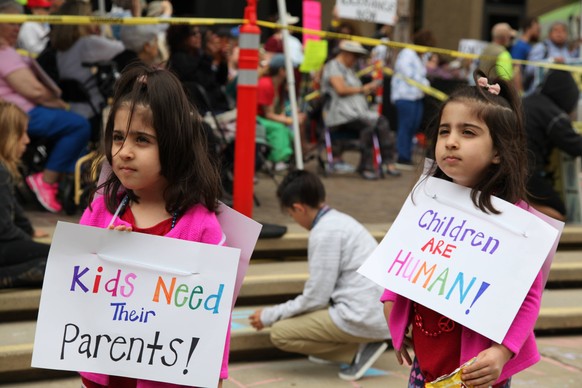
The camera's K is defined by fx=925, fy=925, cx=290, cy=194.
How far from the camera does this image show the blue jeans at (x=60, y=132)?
6930 millimetres

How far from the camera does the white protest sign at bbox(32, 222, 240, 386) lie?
2682mm

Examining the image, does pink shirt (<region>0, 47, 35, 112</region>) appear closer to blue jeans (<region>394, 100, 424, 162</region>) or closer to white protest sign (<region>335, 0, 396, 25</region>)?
white protest sign (<region>335, 0, 396, 25</region>)

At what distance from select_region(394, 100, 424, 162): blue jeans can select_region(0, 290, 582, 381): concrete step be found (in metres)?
5.54

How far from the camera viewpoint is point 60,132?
23.0 feet

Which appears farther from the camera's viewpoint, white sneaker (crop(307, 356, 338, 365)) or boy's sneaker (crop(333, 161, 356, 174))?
boy's sneaker (crop(333, 161, 356, 174))

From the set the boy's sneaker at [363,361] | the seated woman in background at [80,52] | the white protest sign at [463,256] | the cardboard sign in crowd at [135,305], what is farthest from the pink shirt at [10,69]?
the white protest sign at [463,256]

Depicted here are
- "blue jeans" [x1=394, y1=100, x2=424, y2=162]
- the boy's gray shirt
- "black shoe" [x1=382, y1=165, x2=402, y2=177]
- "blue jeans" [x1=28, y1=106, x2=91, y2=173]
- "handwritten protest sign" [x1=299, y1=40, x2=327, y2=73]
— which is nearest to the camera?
the boy's gray shirt

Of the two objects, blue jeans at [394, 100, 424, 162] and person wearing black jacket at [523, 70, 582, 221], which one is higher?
person wearing black jacket at [523, 70, 582, 221]

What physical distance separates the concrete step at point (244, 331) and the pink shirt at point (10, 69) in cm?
230

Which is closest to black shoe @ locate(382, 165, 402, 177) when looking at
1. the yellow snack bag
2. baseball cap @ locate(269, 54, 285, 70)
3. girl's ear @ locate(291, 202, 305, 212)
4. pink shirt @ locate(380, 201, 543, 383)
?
baseball cap @ locate(269, 54, 285, 70)

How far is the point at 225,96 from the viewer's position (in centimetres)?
808

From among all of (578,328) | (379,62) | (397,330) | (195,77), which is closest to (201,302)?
(397,330)

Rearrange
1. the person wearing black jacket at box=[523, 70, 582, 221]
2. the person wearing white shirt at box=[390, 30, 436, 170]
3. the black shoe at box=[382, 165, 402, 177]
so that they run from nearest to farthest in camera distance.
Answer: the person wearing black jacket at box=[523, 70, 582, 221]
the black shoe at box=[382, 165, 402, 177]
the person wearing white shirt at box=[390, 30, 436, 170]

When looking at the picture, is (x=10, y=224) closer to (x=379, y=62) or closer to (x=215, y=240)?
(x=215, y=240)
